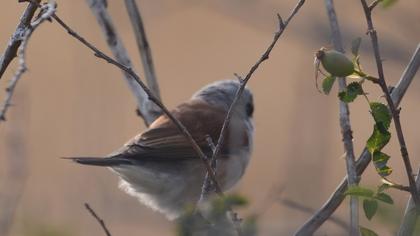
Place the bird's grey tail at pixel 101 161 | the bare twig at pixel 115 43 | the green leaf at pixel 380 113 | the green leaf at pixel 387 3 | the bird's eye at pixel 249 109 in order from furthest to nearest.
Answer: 1. the bird's eye at pixel 249 109
2. the bird's grey tail at pixel 101 161
3. the bare twig at pixel 115 43
4. the green leaf at pixel 387 3
5. the green leaf at pixel 380 113

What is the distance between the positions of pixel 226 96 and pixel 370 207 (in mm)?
3496

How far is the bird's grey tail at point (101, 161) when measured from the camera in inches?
Result: 142

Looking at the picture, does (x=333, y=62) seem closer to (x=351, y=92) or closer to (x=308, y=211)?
(x=351, y=92)

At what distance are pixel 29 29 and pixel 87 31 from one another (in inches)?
129

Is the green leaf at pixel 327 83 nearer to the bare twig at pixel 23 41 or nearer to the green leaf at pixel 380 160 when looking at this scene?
the green leaf at pixel 380 160

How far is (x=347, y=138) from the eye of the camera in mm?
2006

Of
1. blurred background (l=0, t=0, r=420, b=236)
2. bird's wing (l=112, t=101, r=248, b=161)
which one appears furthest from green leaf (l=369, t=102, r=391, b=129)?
bird's wing (l=112, t=101, r=248, b=161)

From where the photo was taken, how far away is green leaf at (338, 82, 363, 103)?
1.74 metres

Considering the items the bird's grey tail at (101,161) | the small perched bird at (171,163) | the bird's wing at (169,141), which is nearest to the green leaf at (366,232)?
the bird's grey tail at (101,161)

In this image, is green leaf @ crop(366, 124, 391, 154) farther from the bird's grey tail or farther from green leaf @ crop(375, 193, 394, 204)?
Result: the bird's grey tail

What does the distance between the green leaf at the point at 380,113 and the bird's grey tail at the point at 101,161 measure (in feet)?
6.26

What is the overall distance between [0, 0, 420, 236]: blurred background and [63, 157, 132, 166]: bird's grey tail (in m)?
0.05

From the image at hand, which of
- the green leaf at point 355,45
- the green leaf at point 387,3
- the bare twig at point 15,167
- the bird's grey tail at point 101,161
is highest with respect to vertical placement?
the green leaf at point 387,3

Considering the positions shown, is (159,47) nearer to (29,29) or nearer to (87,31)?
(87,31)
